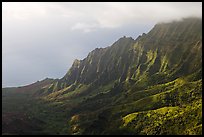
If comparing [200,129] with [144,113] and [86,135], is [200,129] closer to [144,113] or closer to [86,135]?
[144,113]

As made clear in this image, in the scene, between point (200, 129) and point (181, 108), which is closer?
point (200, 129)

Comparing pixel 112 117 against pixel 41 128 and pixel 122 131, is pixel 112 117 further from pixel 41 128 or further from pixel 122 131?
pixel 41 128

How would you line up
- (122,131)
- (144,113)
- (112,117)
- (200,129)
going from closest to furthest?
(200,129), (122,131), (144,113), (112,117)

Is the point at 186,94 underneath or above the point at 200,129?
above

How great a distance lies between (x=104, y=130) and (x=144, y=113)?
72.3ft

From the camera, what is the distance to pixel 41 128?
200 m

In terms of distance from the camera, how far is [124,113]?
194 meters

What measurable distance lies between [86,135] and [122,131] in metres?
17.8

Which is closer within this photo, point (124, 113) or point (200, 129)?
point (200, 129)

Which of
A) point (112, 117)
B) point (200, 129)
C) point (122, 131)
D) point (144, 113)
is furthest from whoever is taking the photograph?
point (112, 117)

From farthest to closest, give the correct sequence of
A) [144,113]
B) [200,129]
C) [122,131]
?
[144,113], [122,131], [200,129]

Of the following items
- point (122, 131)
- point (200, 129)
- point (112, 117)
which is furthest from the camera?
point (112, 117)

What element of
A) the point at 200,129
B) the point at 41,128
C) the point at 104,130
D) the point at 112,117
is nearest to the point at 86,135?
the point at 104,130

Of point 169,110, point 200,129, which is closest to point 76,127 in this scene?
point 169,110
